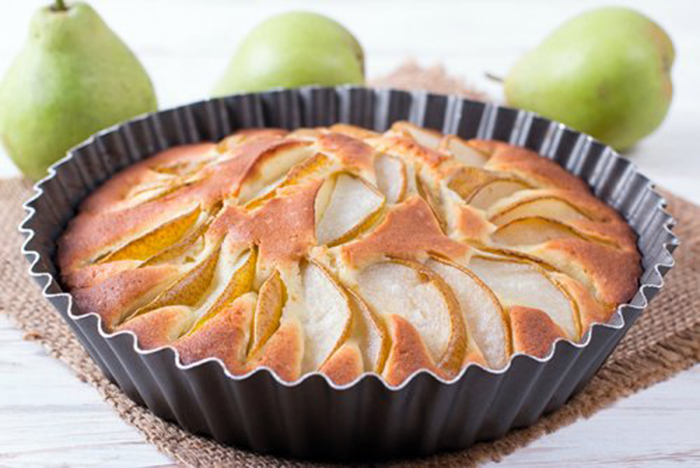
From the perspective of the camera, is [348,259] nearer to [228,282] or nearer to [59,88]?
[228,282]

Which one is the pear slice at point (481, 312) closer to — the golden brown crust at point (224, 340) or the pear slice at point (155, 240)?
the golden brown crust at point (224, 340)

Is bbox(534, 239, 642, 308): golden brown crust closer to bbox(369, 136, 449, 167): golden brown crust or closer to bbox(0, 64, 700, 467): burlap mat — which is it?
bbox(0, 64, 700, 467): burlap mat

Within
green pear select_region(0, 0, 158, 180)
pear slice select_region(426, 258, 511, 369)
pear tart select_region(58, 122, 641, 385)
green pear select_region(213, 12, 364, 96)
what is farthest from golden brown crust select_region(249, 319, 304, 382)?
green pear select_region(213, 12, 364, 96)

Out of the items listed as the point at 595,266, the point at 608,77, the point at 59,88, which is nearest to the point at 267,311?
the point at 595,266

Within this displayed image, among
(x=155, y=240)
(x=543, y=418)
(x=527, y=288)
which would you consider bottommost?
(x=543, y=418)

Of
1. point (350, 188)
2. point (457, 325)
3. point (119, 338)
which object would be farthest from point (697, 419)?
point (119, 338)

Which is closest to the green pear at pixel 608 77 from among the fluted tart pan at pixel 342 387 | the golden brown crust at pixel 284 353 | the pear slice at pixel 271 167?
the fluted tart pan at pixel 342 387
